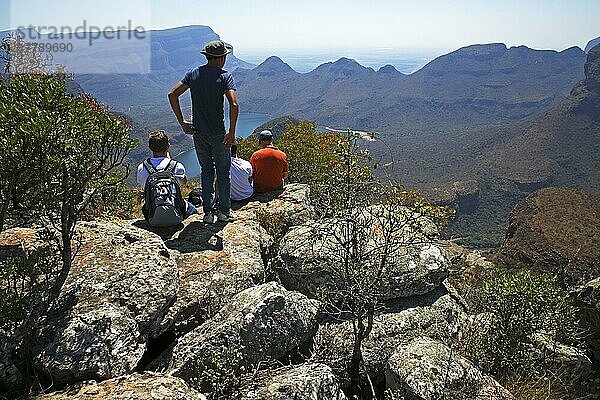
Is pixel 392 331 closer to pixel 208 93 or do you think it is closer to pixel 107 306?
pixel 107 306

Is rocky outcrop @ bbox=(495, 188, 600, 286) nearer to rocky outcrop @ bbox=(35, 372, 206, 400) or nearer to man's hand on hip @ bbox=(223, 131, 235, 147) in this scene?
man's hand on hip @ bbox=(223, 131, 235, 147)

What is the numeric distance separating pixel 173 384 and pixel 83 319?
1.34 metres

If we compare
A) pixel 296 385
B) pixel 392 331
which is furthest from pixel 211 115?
pixel 296 385

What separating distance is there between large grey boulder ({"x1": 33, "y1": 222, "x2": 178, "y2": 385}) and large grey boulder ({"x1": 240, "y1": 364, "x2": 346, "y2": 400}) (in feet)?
4.78

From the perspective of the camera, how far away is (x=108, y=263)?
5828 mm

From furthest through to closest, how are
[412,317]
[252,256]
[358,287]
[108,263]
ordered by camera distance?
1. [252,256]
2. [412,317]
3. [358,287]
4. [108,263]

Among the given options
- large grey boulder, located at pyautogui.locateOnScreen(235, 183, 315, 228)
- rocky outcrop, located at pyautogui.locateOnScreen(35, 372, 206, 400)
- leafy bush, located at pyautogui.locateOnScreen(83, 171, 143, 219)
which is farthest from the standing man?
rocky outcrop, located at pyautogui.locateOnScreen(35, 372, 206, 400)

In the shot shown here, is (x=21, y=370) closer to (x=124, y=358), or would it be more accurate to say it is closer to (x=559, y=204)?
(x=124, y=358)

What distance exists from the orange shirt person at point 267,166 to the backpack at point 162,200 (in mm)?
2886

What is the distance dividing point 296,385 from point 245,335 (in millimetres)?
952

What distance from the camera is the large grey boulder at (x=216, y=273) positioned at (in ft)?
20.7

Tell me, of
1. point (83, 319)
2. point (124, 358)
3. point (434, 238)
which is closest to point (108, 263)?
point (83, 319)

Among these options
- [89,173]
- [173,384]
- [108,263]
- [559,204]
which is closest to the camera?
[173,384]

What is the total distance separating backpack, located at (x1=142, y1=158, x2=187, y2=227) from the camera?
26.2 feet
